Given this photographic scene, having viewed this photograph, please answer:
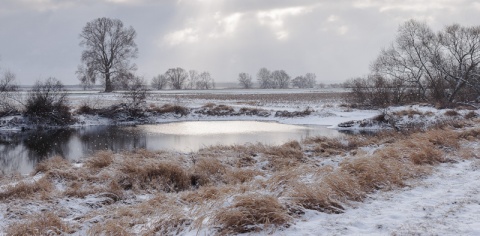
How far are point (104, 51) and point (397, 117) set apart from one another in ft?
145

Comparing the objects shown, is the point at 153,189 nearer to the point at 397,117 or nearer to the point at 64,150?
the point at 64,150

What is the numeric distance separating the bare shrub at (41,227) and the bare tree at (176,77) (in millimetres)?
106193

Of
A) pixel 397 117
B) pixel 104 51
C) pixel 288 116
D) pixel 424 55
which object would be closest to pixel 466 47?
pixel 424 55

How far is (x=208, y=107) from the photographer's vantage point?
37.7 m

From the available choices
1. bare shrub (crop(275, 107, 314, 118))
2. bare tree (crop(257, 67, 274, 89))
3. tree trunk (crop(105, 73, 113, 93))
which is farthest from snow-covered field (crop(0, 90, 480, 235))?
bare tree (crop(257, 67, 274, 89))

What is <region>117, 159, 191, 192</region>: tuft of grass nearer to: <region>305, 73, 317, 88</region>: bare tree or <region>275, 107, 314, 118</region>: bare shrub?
<region>275, 107, 314, 118</region>: bare shrub

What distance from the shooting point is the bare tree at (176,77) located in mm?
111062

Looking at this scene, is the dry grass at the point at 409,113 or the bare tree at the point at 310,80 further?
the bare tree at the point at 310,80

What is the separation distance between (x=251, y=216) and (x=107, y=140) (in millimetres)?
19137

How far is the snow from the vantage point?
4656 millimetres

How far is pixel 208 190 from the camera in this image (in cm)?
746

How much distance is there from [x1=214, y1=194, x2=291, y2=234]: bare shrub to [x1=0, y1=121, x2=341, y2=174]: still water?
10858mm

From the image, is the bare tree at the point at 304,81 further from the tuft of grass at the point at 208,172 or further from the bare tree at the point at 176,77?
the tuft of grass at the point at 208,172

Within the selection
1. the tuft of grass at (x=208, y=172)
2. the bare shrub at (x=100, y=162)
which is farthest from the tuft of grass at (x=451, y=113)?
the bare shrub at (x=100, y=162)
